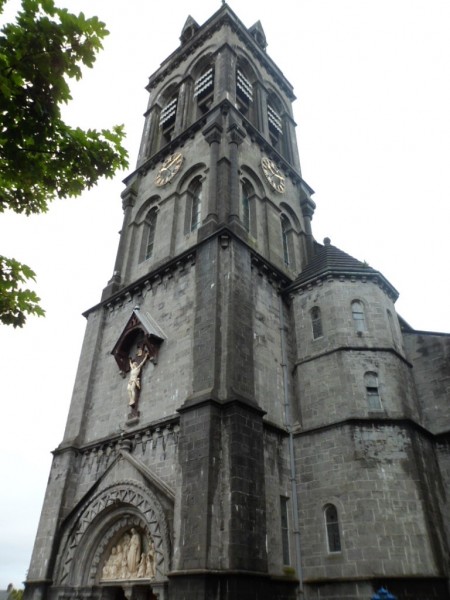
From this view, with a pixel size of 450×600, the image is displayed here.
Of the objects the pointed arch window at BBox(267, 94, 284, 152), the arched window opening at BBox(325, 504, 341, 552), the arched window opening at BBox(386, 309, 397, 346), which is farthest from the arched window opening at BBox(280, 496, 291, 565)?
the pointed arch window at BBox(267, 94, 284, 152)

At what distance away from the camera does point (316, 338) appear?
693 inches

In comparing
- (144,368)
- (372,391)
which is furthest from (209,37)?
(372,391)

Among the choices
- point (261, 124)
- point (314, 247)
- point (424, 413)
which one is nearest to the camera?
point (424, 413)

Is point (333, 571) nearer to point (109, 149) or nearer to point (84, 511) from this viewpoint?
point (84, 511)

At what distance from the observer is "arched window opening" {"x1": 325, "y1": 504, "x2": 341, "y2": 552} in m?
13.5

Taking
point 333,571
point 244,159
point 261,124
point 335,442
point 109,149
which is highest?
point 261,124

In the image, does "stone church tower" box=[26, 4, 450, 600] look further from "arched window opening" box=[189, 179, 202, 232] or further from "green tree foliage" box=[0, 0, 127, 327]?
"green tree foliage" box=[0, 0, 127, 327]

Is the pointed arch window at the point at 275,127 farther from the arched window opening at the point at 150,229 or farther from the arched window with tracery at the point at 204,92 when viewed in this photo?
the arched window opening at the point at 150,229

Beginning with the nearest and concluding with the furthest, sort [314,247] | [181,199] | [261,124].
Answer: [181,199] → [314,247] → [261,124]

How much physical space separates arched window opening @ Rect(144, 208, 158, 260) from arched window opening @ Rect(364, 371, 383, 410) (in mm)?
11477

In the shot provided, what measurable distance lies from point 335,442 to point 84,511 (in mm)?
8333

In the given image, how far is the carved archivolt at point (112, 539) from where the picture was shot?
1382cm

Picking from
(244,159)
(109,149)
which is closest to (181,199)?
(244,159)

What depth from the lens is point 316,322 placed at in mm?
18078
